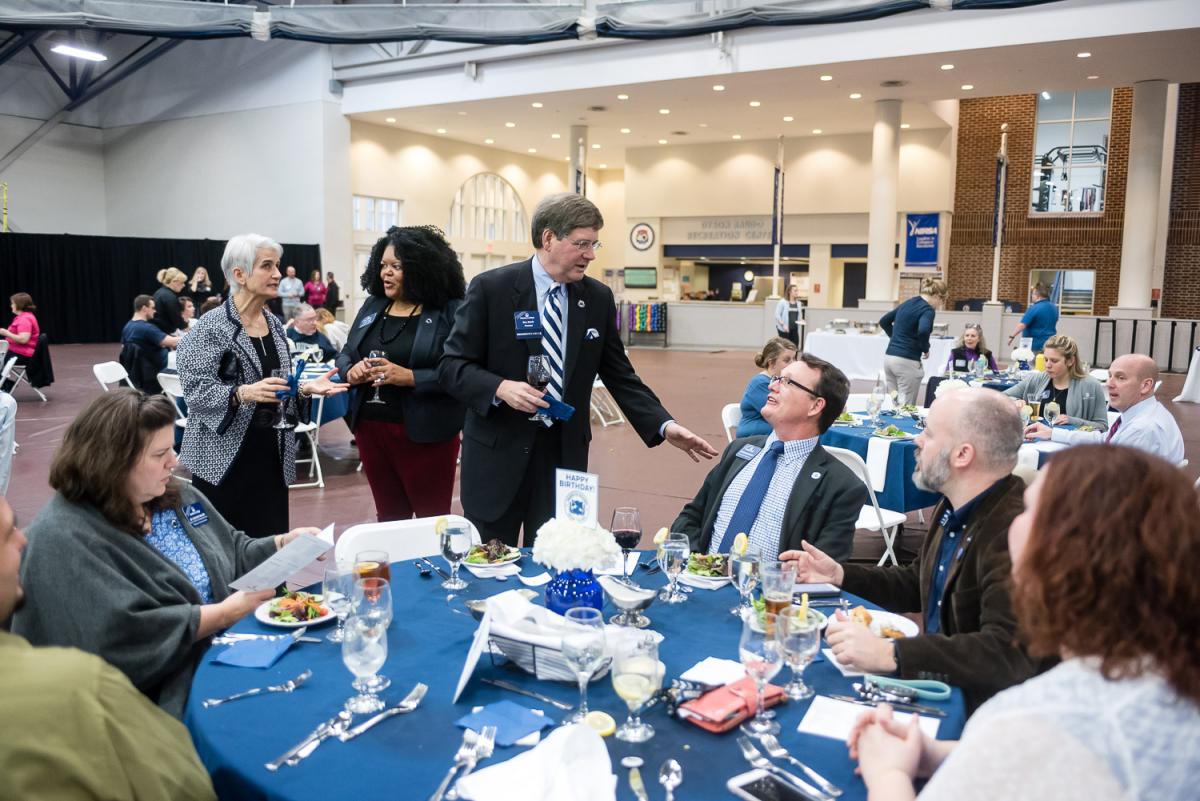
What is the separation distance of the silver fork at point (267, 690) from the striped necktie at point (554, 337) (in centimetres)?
150

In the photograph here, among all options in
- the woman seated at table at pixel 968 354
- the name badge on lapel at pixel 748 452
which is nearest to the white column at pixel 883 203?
the woman seated at table at pixel 968 354

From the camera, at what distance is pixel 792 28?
13.5 m

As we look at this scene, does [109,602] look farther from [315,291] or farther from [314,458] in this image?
[315,291]

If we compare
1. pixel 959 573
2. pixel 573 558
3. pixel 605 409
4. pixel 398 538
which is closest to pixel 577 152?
pixel 605 409

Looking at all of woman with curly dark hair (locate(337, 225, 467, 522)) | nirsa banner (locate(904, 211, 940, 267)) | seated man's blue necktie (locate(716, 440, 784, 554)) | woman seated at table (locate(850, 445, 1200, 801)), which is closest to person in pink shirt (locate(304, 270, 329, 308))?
nirsa banner (locate(904, 211, 940, 267))

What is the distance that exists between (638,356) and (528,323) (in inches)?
562

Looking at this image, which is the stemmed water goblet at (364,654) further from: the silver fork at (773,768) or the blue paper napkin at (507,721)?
the silver fork at (773,768)

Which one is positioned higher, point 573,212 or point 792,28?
point 792,28

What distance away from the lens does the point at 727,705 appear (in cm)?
159

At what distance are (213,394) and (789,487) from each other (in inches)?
80.2

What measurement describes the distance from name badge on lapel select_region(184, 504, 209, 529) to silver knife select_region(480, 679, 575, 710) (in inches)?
41.2

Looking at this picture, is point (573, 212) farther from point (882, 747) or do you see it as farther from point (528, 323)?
point (882, 747)

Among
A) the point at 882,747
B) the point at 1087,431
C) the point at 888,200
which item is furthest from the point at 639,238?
the point at 882,747

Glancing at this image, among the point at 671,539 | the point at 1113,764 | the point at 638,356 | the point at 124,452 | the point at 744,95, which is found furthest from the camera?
the point at 638,356
